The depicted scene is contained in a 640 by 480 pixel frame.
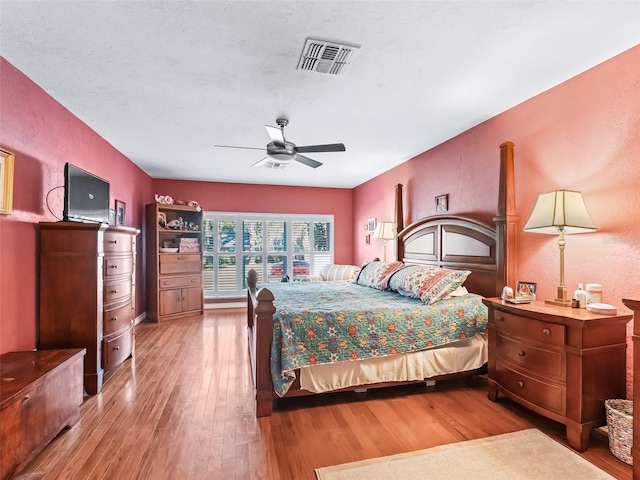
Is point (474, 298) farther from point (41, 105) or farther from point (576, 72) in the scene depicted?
point (41, 105)

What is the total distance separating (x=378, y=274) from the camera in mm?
3854

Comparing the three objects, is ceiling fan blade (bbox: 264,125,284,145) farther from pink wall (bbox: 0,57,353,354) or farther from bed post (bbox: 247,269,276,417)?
pink wall (bbox: 0,57,353,354)

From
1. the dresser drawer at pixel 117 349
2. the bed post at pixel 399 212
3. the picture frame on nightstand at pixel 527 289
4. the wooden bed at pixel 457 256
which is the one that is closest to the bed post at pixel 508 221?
the wooden bed at pixel 457 256

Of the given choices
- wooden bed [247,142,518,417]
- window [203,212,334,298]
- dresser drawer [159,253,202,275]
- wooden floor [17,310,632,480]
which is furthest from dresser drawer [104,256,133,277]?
window [203,212,334,298]

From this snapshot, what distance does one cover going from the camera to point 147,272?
18.0 feet

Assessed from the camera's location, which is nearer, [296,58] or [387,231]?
[296,58]

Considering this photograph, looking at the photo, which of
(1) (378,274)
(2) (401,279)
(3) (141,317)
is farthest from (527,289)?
(3) (141,317)

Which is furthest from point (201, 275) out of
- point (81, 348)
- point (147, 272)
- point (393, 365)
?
point (393, 365)

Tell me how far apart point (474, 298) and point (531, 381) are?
89 cm

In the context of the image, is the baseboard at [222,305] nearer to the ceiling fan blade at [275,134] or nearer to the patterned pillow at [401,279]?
the patterned pillow at [401,279]

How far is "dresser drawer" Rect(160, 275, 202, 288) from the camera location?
17.6ft

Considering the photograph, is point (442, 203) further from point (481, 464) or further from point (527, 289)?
point (481, 464)

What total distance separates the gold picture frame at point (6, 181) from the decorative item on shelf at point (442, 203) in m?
4.04

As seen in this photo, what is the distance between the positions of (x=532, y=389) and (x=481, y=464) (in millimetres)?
684
